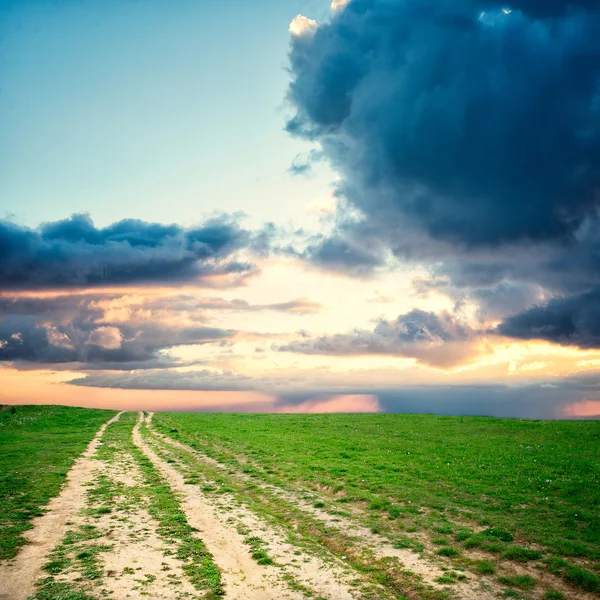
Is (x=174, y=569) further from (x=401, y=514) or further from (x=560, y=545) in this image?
(x=560, y=545)

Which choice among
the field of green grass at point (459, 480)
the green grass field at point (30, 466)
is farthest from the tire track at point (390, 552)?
the green grass field at point (30, 466)

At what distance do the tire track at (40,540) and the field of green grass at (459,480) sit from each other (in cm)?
1059

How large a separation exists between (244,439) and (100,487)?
66.1ft

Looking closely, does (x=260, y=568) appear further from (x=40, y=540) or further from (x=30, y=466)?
(x=30, y=466)

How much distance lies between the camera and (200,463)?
1250 inches

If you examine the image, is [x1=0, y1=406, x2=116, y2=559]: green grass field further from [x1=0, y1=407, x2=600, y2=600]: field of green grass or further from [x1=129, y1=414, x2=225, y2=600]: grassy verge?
[x1=129, y1=414, x2=225, y2=600]: grassy verge

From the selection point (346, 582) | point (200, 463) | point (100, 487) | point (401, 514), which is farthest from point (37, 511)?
point (401, 514)

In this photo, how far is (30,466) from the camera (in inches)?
1165

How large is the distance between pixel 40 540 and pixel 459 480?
21940mm

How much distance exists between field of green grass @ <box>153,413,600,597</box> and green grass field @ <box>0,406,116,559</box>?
37.0 feet

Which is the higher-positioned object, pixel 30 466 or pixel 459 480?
pixel 459 480

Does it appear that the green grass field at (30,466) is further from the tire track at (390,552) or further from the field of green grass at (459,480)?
the tire track at (390,552)

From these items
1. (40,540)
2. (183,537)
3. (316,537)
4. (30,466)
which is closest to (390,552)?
(316,537)

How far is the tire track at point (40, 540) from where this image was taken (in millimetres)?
12812
